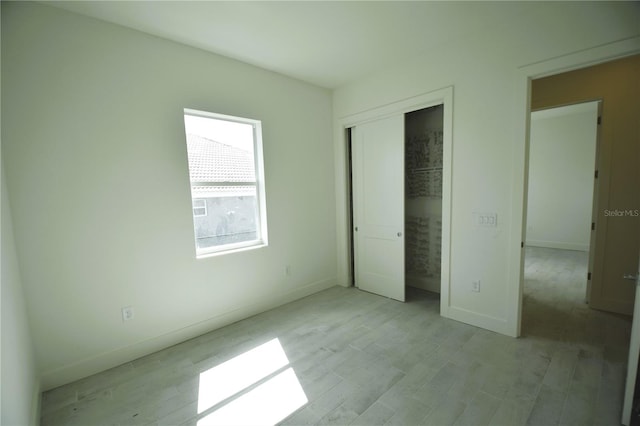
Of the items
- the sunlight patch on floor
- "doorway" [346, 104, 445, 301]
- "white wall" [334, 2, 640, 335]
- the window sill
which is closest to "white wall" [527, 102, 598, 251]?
"doorway" [346, 104, 445, 301]

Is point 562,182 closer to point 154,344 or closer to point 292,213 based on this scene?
point 292,213

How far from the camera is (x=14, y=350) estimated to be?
1.44 meters

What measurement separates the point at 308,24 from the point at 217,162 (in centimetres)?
156

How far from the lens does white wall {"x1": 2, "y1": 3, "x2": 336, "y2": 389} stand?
189 centimetres

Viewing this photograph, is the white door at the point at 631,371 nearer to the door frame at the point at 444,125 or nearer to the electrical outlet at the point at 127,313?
the door frame at the point at 444,125

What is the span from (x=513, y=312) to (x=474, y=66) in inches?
90.5

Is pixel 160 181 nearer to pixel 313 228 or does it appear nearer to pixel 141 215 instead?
pixel 141 215

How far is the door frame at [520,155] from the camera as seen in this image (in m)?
2.07

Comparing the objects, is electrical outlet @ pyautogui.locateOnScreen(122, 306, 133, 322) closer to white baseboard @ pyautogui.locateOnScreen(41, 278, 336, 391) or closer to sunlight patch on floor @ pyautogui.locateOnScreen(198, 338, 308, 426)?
white baseboard @ pyautogui.locateOnScreen(41, 278, 336, 391)

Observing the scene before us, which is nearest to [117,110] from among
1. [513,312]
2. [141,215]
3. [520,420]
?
[141,215]

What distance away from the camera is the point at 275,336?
104 inches

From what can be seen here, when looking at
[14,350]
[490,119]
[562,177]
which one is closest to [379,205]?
[490,119]

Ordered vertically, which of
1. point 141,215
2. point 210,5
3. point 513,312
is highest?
point 210,5

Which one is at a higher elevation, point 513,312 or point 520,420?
point 513,312
